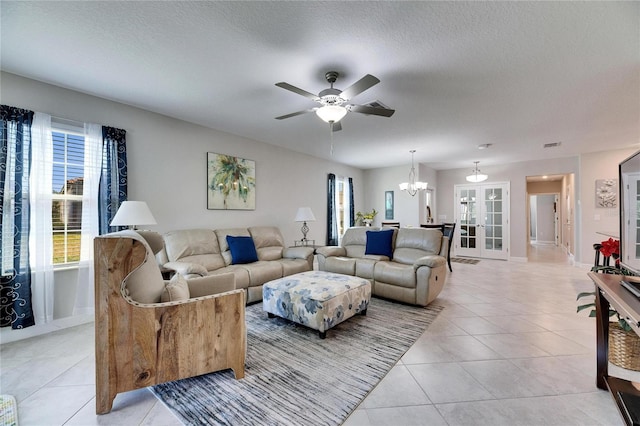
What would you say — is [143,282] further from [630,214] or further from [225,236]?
[630,214]

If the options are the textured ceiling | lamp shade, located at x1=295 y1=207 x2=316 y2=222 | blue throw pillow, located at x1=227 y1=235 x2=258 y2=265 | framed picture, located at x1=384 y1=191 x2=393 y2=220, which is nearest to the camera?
the textured ceiling

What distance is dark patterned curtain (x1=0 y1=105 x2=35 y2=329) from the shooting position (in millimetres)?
2391

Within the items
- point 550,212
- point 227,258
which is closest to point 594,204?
point 550,212

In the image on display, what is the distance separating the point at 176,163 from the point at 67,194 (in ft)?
4.11

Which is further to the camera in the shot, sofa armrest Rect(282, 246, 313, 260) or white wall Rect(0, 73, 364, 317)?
sofa armrest Rect(282, 246, 313, 260)

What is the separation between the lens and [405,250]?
401 centimetres

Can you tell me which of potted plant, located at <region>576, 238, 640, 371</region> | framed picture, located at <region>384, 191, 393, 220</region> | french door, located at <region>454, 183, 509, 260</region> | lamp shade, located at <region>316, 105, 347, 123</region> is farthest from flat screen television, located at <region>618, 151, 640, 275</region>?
french door, located at <region>454, 183, 509, 260</region>

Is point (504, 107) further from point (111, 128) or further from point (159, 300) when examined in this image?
point (111, 128)

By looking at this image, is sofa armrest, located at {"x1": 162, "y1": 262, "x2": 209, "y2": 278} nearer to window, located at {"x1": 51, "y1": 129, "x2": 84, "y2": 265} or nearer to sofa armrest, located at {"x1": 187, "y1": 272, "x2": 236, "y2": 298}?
sofa armrest, located at {"x1": 187, "y1": 272, "x2": 236, "y2": 298}

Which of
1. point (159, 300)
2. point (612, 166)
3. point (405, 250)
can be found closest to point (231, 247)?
point (159, 300)

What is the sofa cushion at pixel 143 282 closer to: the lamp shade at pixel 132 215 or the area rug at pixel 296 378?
the area rug at pixel 296 378

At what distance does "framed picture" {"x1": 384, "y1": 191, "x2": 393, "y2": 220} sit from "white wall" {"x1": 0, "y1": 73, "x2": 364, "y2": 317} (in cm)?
253

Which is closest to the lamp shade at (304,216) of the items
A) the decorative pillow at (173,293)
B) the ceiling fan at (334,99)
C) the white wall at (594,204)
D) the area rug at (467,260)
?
Result: the ceiling fan at (334,99)

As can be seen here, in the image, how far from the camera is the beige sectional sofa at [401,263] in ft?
10.7
